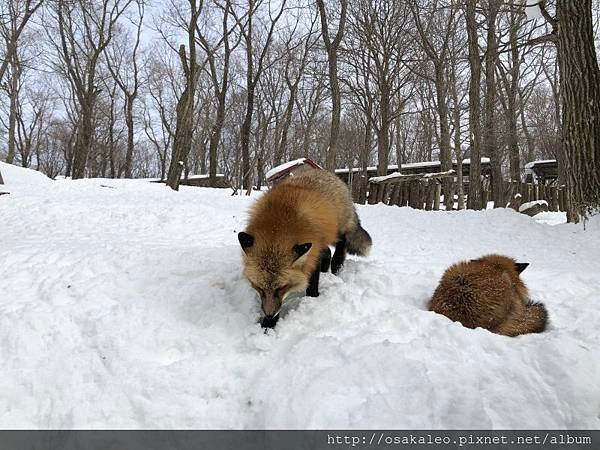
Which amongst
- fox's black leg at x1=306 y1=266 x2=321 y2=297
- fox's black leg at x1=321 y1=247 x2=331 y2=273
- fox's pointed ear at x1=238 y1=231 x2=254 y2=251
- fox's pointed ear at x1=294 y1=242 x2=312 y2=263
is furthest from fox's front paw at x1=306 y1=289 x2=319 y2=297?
fox's pointed ear at x1=238 y1=231 x2=254 y2=251

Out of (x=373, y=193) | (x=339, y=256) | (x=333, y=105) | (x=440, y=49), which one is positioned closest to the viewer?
(x=339, y=256)

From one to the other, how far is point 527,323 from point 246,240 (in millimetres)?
2327

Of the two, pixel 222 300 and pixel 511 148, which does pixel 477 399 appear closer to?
pixel 222 300

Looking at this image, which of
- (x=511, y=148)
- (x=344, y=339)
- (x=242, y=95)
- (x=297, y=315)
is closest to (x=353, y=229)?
(x=297, y=315)

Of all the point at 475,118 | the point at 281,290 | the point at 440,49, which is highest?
the point at 440,49

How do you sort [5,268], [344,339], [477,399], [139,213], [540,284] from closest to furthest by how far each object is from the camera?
[477,399] → [344,339] → [5,268] → [540,284] → [139,213]

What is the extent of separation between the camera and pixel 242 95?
39375mm

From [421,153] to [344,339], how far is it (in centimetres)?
5110

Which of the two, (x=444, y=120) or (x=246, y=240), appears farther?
(x=444, y=120)

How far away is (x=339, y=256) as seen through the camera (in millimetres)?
4566

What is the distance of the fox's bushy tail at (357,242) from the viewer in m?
4.66

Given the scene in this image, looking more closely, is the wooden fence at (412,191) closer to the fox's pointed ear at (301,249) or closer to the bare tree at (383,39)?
the bare tree at (383,39)

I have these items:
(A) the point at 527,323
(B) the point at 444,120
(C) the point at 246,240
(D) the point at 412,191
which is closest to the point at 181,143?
(D) the point at 412,191

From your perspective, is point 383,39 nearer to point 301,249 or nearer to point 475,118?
point 475,118
